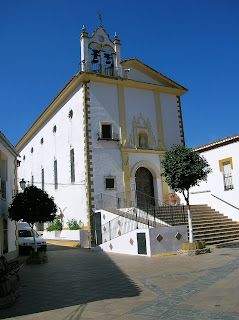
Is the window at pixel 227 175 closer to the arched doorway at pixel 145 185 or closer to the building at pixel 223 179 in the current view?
the building at pixel 223 179

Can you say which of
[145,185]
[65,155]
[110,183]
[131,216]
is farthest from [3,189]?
[145,185]

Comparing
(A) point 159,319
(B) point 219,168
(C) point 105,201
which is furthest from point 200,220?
(A) point 159,319

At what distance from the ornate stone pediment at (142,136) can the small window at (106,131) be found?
127cm

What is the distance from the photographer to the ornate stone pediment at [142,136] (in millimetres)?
20359

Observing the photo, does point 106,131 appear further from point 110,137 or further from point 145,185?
point 145,185

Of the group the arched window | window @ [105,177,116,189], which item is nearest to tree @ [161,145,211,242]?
window @ [105,177,116,189]

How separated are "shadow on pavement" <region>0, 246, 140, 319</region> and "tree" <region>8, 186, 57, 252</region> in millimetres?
2800

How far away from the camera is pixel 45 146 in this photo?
2653 centimetres

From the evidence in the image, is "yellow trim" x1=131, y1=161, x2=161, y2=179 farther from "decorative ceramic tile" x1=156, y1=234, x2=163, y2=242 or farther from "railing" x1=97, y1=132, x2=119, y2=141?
"decorative ceramic tile" x1=156, y1=234, x2=163, y2=242

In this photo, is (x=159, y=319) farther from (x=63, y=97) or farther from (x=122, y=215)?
(x=63, y=97)

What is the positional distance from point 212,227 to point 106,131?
8.22 m

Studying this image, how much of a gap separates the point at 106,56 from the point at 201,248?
540 inches

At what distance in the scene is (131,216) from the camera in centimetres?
1565

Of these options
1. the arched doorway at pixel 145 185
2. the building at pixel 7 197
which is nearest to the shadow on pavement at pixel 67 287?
the building at pixel 7 197
